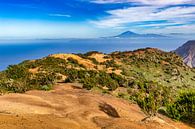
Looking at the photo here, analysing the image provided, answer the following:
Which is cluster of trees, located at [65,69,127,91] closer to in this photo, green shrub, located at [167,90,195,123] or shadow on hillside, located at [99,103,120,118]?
shadow on hillside, located at [99,103,120,118]

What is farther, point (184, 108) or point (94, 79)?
point (94, 79)

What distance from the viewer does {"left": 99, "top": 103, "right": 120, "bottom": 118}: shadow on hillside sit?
34.0 meters

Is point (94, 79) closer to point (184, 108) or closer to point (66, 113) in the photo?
point (184, 108)

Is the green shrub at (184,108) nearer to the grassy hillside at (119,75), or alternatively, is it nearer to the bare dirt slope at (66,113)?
the grassy hillside at (119,75)

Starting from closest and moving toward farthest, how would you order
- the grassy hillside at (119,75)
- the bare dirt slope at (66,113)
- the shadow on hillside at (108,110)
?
the bare dirt slope at (66,113) → the shadow on hillside at (108,110) → the grassy hillside at (119,75)

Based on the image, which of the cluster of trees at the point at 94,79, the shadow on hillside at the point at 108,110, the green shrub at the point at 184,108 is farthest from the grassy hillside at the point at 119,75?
the shadow on hillside at the point at 108,110

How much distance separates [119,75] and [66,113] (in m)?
30.8

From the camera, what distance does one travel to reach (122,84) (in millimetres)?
55469

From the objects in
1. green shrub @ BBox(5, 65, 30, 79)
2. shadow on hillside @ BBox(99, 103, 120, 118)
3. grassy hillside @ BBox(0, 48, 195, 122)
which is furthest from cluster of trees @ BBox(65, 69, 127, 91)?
shadow on hillside @ BBox(99, 103, 120, 118)

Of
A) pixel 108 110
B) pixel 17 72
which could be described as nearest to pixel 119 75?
pixel 17 72

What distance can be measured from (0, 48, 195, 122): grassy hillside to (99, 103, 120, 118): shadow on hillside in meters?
3.23

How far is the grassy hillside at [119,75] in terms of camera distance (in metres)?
42.1

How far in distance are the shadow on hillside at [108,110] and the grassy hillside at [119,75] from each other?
323cm

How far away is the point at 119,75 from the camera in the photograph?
60.7 meters
